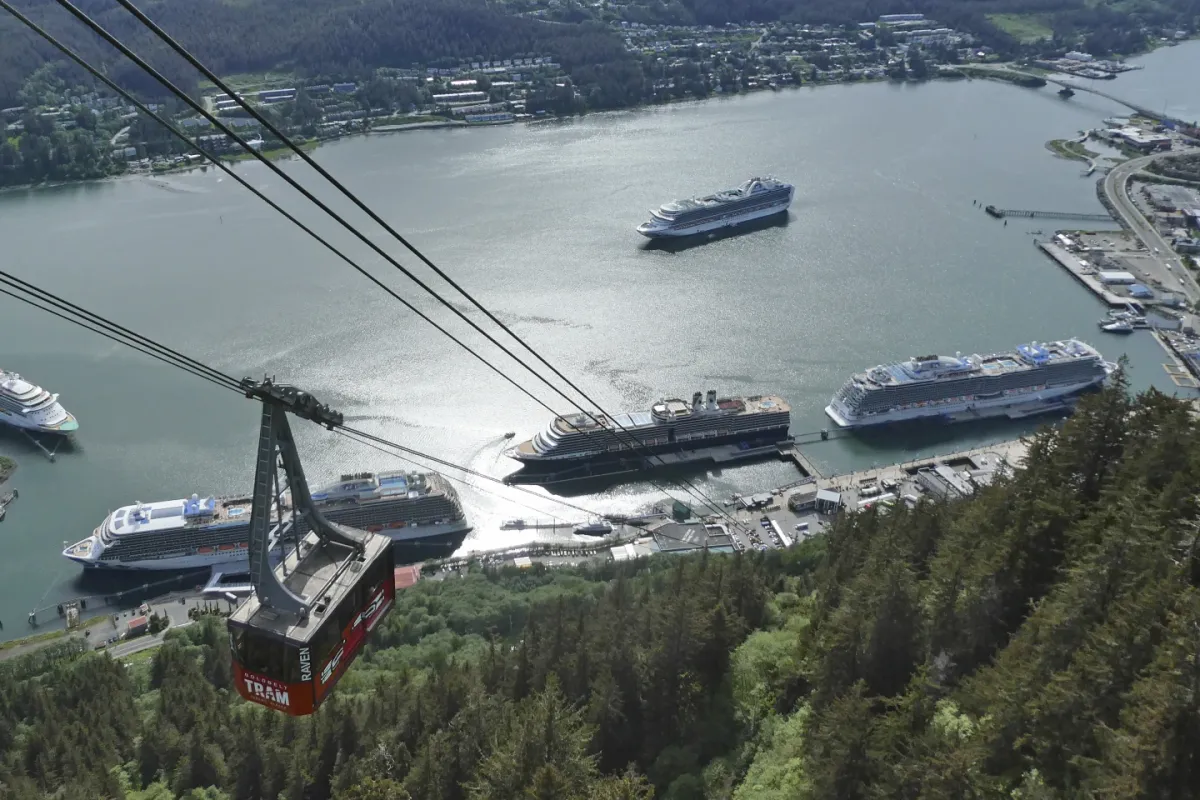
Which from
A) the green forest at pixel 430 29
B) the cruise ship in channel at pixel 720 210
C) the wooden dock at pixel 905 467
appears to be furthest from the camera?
the green forest at pixel 430 29

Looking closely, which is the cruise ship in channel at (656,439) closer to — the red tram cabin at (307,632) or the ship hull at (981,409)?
the ship hull at (981,409)

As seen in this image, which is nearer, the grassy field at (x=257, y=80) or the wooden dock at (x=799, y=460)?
the wooden dock at (x=799, y=460)

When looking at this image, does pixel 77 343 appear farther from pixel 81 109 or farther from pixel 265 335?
pixel 81 109

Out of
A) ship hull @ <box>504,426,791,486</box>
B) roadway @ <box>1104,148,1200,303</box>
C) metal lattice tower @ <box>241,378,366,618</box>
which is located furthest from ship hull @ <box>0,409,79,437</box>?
roadway @ <box>1104,148,1200,303</box>

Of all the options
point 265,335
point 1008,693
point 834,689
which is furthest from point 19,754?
point 265,335

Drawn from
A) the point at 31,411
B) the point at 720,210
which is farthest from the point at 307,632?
the point at 720,210

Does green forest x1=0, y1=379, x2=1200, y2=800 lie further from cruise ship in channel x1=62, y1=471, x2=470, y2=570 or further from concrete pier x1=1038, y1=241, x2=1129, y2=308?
concrete pier x1=1038, y1=241, x2=1129, y2=308

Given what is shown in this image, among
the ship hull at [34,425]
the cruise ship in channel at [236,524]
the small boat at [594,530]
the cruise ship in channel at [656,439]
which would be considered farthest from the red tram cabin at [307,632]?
the ship hull at [34,425]
